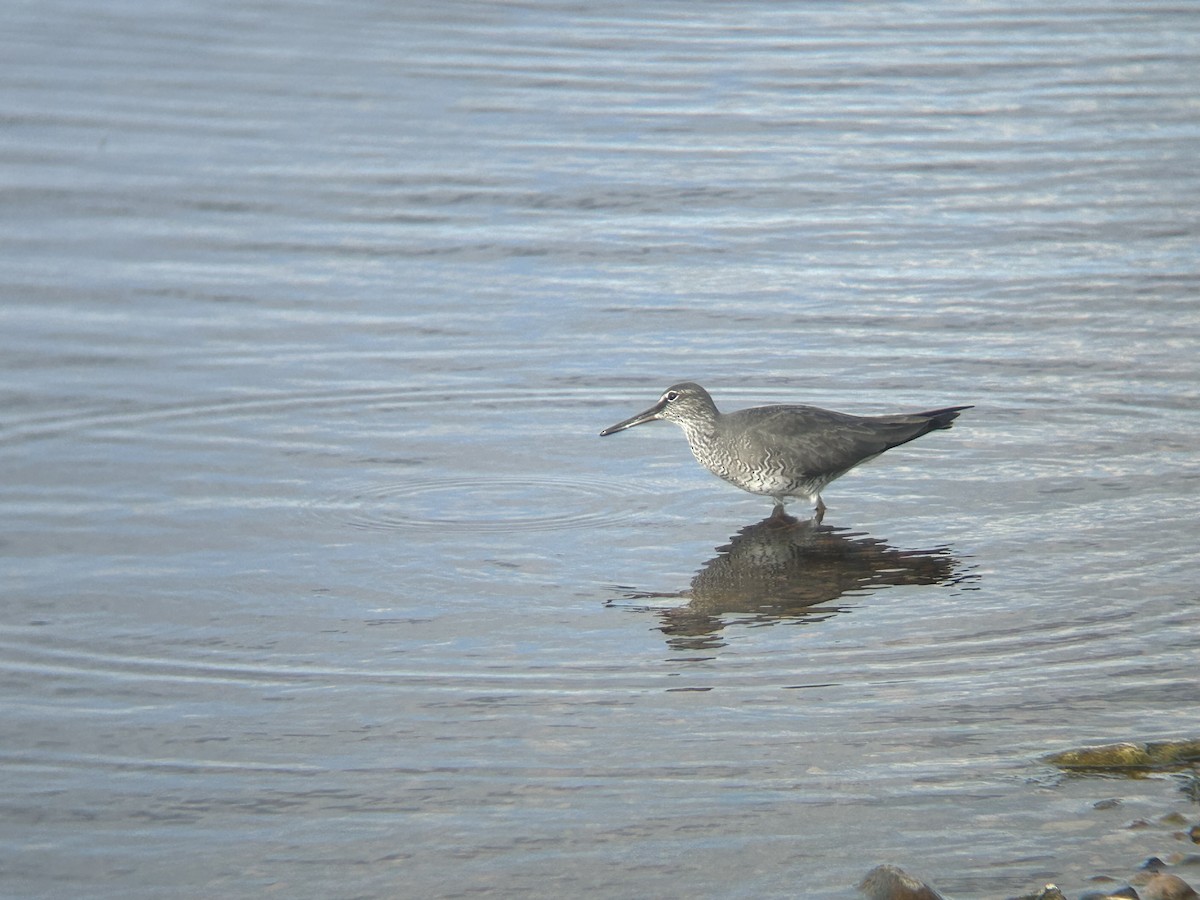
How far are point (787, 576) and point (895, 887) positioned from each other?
3.74 m

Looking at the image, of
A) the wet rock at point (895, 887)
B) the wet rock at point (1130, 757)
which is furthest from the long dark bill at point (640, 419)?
the wet rock at point (895, 887)

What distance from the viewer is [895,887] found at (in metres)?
5.83

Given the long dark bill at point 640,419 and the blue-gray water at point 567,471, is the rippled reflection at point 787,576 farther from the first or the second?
the long dark bill at point 640,419

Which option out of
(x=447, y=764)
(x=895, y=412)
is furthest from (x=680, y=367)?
(x=447, y=764)

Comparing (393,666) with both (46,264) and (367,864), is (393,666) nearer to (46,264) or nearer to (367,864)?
(367,864)

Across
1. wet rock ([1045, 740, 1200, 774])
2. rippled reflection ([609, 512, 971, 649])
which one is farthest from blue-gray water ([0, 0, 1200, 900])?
Result: wet rock ([1045, 740, 1200, 774])

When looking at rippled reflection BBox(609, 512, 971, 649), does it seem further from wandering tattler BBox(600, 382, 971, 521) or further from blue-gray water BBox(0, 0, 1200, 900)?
wandering tattler BBox(600, 382, 971, 521)

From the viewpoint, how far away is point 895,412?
11.6 metres

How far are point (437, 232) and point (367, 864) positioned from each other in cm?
1039

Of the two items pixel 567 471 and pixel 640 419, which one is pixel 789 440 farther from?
pixel 567 471

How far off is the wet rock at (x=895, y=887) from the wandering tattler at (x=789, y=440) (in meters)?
4.53

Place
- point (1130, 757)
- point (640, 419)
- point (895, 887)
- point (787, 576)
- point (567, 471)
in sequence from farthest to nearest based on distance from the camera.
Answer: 1. point (640, 419)
2. point (567, 471)
3. point (787, 576)
4. point (1130, 757)
5. point (895, 887)

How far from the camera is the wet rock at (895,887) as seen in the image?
19.0ft

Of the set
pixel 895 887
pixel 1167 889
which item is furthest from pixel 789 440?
pixel 1167 889
